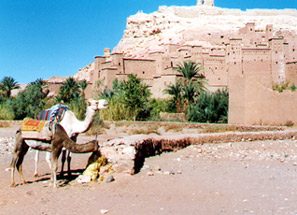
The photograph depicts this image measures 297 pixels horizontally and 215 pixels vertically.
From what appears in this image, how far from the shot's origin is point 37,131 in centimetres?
525

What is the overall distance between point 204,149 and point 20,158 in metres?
4.31

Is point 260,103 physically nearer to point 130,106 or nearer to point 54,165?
point 54,165

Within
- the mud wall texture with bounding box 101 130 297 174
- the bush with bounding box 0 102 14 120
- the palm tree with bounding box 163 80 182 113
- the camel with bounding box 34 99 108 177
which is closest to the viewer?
the camel with bounding box 34 99 108 177

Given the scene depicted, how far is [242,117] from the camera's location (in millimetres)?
14188

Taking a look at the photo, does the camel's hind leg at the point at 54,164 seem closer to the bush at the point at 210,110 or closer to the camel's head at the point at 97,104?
the camel's head at the point at 97,104

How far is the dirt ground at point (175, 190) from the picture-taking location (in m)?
4.07

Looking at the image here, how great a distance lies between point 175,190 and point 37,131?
7.53ft

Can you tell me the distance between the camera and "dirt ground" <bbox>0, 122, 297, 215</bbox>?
407 centimetres

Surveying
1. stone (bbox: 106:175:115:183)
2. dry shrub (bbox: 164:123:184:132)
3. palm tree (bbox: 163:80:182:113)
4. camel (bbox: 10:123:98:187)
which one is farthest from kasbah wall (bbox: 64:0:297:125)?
camel (bbox: 10:123:98:187)

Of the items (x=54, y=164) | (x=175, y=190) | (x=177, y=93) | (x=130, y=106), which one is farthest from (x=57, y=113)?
(x=177, y=93)

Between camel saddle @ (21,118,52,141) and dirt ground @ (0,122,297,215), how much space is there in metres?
0.77

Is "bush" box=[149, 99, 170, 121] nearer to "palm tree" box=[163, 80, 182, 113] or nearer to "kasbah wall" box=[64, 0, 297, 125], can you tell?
"palm tree" box=[163, 80, 182, 113]

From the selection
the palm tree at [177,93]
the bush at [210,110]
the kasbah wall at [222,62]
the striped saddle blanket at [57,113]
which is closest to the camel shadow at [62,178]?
the striped saddle blanket at [57,113]

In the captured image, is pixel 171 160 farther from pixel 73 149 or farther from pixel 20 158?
pixel 20 158
